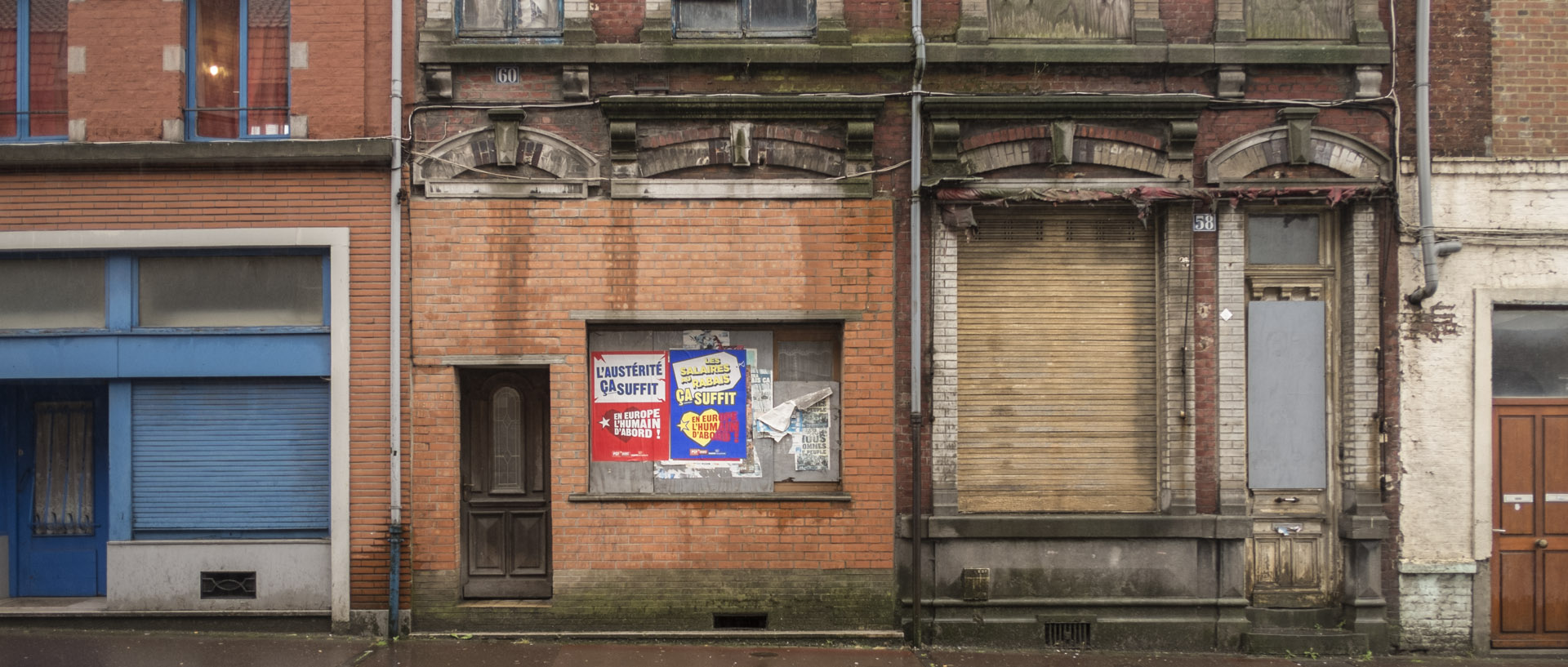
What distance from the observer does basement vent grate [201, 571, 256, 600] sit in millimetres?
7785

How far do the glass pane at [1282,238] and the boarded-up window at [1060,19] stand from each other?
2.11 m

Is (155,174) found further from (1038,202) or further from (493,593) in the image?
(1038,202)

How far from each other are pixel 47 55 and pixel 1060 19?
29.9 ft

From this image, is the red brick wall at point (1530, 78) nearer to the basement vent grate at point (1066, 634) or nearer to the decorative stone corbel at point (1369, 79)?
the decorative stone corbel at point (1369, 79)

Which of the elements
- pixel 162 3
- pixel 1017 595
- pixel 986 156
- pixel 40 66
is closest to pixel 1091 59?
pixel 986 156

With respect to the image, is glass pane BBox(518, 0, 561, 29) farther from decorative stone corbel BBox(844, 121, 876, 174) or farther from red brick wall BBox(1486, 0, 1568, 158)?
red brick wall BBox(1486, 0, 1568, 158)

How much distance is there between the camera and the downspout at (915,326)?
763 cm

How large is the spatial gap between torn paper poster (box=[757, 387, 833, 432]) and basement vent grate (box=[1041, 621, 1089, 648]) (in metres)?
2.79

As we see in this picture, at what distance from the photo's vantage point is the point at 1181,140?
7730 mm

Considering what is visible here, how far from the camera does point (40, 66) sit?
26.5ft

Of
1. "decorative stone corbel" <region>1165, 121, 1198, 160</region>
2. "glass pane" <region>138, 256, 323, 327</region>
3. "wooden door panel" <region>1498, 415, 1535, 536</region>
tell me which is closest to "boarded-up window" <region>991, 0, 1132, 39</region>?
"decorative stone corbel" <region>1165, 121, 1198, 160</region>

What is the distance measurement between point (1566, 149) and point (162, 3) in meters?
12.4

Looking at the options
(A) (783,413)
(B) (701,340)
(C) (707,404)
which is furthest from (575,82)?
(A) (783,413)

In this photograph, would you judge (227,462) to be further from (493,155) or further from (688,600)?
(688,600)
